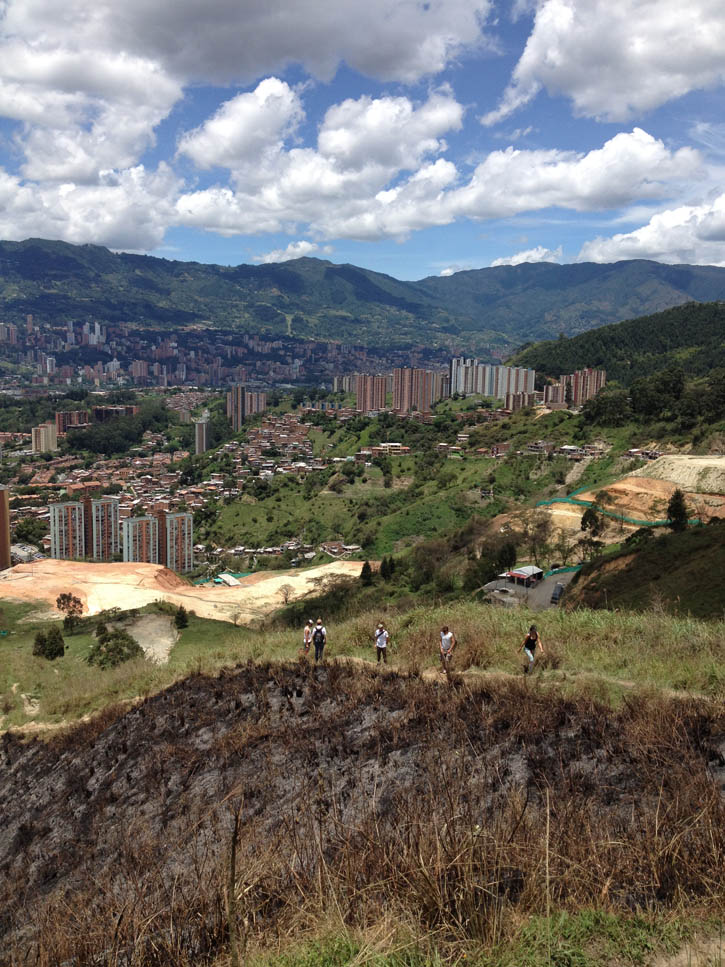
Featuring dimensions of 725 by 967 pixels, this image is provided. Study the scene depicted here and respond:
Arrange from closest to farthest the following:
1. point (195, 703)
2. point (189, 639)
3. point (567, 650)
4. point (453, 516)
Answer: point (567, 650) → point (195, 703) → point (189, 639) → point (453, 516)

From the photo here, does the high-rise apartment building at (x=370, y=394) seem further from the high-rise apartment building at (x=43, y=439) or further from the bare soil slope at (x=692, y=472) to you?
the bare soil slope at (x=692, y=472)

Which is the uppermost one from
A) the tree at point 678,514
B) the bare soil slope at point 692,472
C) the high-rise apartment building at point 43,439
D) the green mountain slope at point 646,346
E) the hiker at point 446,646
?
the green mountain slope at point 646,346

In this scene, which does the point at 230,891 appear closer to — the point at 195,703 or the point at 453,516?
the point at 195,703

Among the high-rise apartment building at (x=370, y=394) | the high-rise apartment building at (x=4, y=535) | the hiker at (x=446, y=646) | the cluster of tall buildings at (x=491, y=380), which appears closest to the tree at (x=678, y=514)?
the hiker at (x=446, y=646)

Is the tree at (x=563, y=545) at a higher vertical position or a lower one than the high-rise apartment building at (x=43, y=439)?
higher

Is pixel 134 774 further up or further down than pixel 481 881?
further down

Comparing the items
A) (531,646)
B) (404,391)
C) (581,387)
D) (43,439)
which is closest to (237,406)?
(404,391)

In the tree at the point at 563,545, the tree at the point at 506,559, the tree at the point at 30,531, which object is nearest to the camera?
the tree at the point at 506,559

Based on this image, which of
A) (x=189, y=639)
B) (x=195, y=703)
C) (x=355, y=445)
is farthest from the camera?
(x=355, y=445)

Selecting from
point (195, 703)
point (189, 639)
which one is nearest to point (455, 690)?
point (195, 703)

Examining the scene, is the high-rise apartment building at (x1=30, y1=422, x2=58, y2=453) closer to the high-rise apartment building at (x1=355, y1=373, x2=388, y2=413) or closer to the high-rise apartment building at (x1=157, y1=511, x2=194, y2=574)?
the high-rise apartment building at (x1=355, y1=373, x2=388, y2=413)
